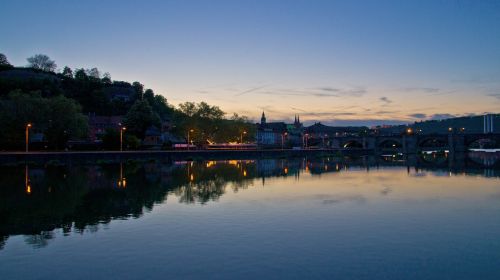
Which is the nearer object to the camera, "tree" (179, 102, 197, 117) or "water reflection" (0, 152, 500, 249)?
"water reflection" (0, 152, 500, 249)

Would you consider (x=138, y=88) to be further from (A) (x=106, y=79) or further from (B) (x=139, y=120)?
(B) (x=139, y=120)

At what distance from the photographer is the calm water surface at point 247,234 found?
1304 cm

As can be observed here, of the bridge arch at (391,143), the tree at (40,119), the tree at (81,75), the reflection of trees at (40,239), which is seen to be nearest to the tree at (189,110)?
the tree at (40,119)

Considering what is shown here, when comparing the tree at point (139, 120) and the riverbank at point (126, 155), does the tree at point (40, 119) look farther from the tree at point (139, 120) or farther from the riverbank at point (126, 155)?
the tree at point (139, 120)

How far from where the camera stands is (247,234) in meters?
17.4

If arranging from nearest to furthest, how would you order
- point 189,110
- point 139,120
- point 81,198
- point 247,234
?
point 247,234, point 81,198, point 139,120, point 189,110

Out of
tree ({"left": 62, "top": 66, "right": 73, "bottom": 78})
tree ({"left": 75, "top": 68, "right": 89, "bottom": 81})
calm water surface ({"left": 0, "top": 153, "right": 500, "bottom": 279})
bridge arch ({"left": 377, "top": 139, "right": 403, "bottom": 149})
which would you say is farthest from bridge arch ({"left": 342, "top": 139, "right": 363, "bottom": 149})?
calm water surface ({"left": 0, "top": 153, "right": 500, "bottom": 279})

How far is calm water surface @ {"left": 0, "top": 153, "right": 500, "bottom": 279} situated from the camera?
13.0 metres

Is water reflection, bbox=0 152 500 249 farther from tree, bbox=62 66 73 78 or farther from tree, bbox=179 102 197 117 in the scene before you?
tree, bbox=62 66 73 78

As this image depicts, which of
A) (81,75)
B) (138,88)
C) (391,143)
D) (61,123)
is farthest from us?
(391,143)

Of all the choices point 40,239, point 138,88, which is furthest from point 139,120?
point 40,239

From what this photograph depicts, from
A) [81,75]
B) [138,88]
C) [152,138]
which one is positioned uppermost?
[81,75]

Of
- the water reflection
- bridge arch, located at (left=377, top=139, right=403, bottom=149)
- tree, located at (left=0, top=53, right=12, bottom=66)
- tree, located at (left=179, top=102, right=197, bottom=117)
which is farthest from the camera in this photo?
tree, located at (left=0, top=53, right=12, bottom=66)

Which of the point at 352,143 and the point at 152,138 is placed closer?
the point at 152,138
